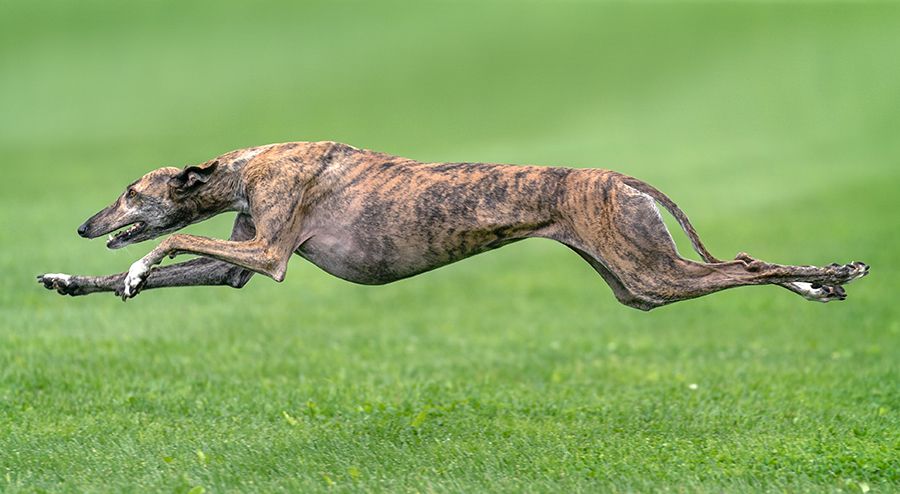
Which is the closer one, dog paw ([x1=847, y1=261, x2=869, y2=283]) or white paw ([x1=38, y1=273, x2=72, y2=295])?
dog paw ([x1=847, y1=261, x2=869, y2=283])

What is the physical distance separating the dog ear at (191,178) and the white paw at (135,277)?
770mm

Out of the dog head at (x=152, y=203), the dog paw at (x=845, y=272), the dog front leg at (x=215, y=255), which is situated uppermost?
the dog head at (x=152, y=203)

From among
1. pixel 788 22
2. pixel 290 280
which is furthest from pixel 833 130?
pixel 290 280

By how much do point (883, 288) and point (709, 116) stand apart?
59.2ft

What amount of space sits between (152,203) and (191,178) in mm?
323

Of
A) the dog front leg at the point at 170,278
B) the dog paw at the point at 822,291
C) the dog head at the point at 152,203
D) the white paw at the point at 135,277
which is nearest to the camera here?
the white paw at the point at 135,277

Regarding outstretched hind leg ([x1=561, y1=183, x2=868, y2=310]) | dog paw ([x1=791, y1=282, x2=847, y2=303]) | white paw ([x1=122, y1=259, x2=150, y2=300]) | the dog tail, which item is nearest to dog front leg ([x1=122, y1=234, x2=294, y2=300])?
white paw ([x1=122, y1=259, x2=150, y2=300])

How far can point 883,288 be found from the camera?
18266 millimetres

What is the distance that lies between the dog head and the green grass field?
5.00 ft

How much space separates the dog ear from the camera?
8211 mm

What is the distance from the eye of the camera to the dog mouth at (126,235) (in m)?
8.24

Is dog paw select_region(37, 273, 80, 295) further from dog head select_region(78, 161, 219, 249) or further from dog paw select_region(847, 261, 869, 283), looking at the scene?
dog paw select_region(847, 261, 869, 283)

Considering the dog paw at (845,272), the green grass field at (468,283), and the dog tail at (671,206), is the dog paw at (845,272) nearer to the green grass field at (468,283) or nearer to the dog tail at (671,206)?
the dog tail at (671,206)

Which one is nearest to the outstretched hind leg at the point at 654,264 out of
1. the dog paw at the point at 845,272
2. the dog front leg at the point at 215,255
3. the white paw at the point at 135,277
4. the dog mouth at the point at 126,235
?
the dog paw at the point at 845,272
